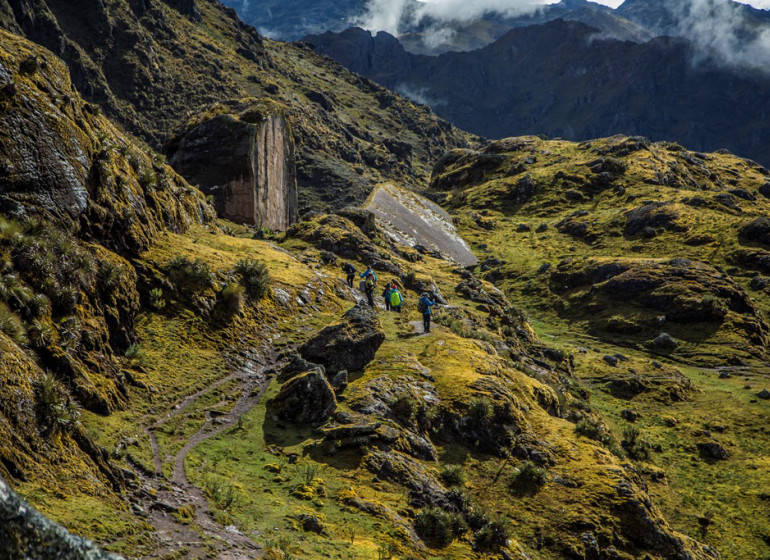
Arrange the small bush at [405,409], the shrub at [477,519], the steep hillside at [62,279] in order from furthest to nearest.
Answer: the small bush at [405,409] → the shrub at [477,519] → the steep hillside at [62,279]

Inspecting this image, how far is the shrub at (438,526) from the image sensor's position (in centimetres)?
1482

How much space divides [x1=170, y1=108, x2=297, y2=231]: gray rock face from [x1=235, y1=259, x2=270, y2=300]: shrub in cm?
2185

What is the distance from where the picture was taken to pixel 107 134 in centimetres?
2250

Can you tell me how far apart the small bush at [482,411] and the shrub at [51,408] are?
13.6m

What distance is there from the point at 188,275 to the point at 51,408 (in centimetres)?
1261

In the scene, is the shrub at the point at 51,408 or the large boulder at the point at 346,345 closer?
the shrub at the point at 51,408

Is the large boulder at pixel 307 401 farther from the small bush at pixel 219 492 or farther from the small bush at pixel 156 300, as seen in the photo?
the small bush at pixel 156 300

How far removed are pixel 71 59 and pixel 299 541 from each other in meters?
120

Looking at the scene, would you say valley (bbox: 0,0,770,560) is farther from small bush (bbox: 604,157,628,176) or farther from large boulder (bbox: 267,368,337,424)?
small bush (bbox: 604,157,628,176)

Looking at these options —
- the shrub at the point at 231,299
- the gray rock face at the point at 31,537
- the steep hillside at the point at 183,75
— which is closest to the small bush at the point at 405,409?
the shrub at the point at 231,299

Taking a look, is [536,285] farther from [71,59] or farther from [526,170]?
[71,59]

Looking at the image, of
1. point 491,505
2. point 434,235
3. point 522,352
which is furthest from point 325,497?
point 434,235

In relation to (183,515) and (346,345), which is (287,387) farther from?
(183,515)

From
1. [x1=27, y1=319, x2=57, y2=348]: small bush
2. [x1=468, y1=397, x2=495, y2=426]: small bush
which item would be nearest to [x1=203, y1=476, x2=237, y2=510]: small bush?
[x1=27, y1=319, x2=57, y2=348]: small bush
